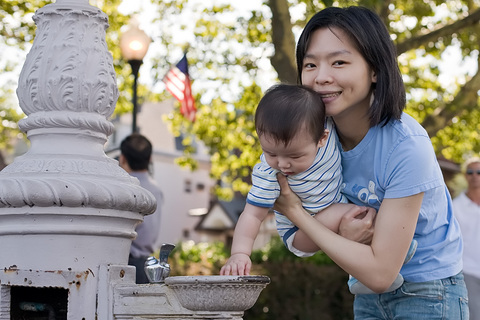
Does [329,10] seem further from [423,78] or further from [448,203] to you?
[423,78]

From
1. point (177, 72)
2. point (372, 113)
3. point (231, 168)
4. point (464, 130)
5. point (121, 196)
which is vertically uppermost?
point (372, 113)

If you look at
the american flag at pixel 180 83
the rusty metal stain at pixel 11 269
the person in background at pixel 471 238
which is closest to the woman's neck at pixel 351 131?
the rusty metal stain at pixel 11 269

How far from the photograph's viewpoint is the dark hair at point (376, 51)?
257 cm

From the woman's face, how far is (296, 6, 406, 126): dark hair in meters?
0.02

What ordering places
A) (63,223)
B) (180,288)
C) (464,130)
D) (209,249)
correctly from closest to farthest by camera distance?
1. (180,288)
2. (63,223)
3. (464,130)
4. (209,249)

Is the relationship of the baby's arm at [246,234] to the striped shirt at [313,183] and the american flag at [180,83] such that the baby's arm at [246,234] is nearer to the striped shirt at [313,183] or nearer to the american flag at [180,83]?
the striped shirt at [313,183]

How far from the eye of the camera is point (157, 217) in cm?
610

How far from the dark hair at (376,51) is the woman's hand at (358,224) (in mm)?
303

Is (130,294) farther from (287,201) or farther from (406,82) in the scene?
(406,82)

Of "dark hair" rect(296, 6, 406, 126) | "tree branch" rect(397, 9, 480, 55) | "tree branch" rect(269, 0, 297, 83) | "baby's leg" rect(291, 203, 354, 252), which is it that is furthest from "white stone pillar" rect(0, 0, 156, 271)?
"tree branch" rect(397, 9, 480, 55)

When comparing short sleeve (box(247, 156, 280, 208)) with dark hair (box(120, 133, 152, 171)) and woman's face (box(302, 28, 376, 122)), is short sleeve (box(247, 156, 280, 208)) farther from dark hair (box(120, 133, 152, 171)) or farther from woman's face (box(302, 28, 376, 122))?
dark hair (box(120, 133, 152, 171))

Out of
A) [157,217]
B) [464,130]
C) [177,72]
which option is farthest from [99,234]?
[464,130]

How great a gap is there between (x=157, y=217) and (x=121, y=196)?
3391 millimetres

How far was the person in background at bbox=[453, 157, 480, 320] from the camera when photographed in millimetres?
6391
